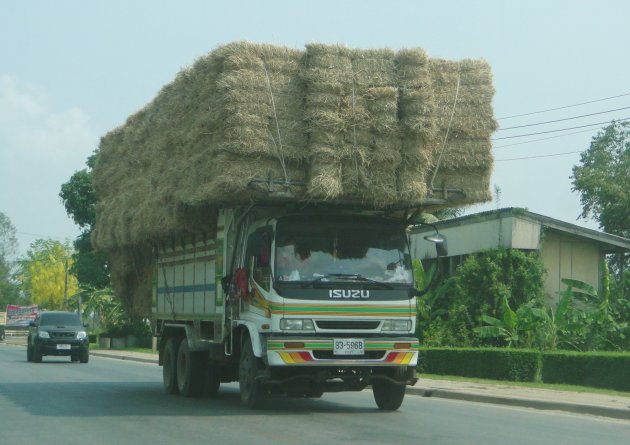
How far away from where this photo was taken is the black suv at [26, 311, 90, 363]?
35.8 metres

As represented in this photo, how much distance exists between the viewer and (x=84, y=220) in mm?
60094

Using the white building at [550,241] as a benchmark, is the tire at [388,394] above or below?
below

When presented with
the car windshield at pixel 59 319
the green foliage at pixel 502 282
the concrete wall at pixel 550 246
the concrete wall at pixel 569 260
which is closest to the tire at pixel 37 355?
the car windshield at pixel 59 319

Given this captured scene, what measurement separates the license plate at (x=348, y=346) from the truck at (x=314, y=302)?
1 cm

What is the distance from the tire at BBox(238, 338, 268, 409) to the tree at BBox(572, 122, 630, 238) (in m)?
39.3

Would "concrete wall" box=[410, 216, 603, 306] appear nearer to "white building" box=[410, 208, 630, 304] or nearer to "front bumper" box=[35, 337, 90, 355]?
"white building" box=[410, 208, 630, 304]

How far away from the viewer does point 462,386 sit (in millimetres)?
20672

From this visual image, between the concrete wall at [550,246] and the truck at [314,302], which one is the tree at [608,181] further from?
the truck at [314,302]

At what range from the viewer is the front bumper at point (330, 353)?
1385cm

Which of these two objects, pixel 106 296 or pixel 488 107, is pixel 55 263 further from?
pixel 488 107

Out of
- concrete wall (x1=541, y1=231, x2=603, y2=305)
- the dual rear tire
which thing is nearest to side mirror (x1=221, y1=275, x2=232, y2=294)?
the dual rear tire

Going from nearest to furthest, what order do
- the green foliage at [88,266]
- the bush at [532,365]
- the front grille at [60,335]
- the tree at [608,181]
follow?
the bush at [532,365] → the front grille at [60,335] → the tree at [608,181] → the green foliage at [88,266]

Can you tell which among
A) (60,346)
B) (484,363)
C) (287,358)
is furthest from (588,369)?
(60,346)

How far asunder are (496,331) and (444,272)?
261 inches
